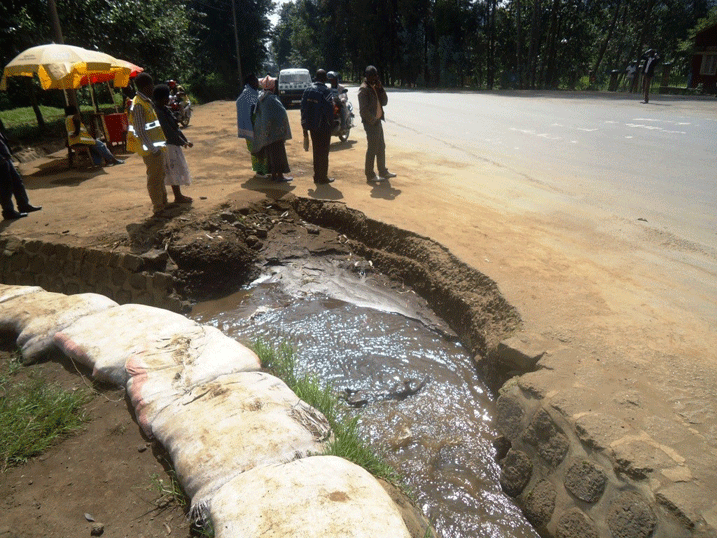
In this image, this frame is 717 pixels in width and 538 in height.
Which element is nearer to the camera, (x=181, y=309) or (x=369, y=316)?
(x=369, y=316)

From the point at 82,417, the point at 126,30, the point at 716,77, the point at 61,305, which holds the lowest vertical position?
the point at 82,417

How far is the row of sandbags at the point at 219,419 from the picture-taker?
1.77m

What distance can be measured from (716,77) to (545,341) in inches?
1014

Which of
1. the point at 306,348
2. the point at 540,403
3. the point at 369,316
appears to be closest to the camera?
the point at 540,403

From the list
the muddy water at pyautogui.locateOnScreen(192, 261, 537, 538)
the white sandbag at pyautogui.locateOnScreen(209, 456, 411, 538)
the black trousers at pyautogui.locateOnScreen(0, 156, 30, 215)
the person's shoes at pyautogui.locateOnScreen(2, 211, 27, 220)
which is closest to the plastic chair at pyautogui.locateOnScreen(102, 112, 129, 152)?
the black trousers at pyautogui.locateOnScreen(0, 156, 30, 215)

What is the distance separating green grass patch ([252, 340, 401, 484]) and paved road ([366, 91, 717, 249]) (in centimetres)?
395

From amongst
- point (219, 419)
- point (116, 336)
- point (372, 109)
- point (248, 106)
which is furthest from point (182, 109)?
point (219, 419)

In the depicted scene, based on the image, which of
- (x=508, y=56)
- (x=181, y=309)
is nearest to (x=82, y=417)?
(x=181, y=309)

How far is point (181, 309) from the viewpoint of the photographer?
5.05 metres

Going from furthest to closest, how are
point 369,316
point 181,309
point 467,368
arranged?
point 181,309 → point 369,316 → point 467,368

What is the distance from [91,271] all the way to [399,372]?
3.53 meters

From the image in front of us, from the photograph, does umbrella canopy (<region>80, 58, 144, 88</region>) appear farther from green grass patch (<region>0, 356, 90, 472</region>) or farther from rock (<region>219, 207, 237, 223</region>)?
green grass patch (<region>0, 356, 90, 472</region>)

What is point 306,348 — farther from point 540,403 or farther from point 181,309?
point 540,403

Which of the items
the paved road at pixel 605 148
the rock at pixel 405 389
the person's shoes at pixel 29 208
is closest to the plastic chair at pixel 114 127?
the person's shoes at pixel 29 208
